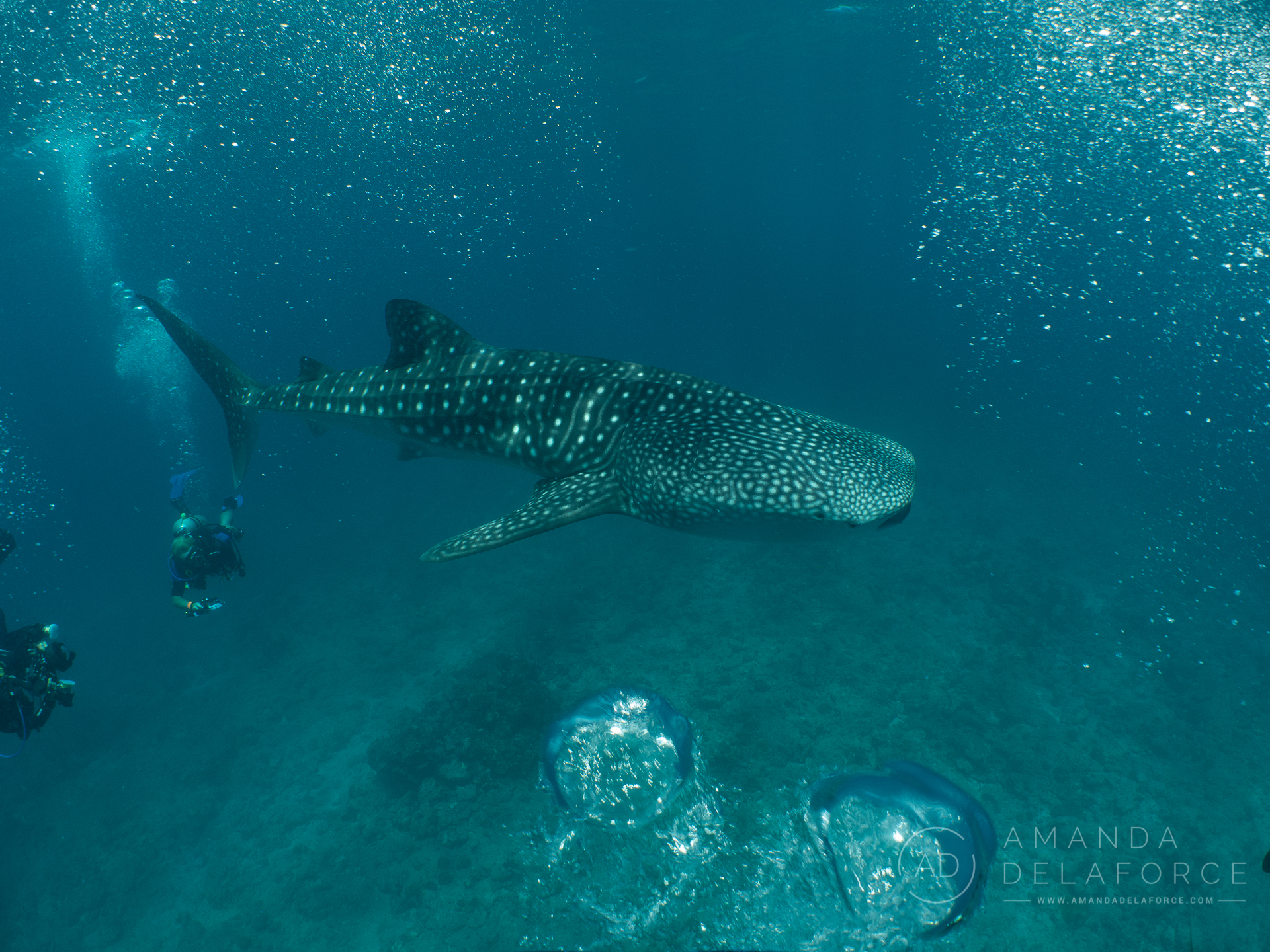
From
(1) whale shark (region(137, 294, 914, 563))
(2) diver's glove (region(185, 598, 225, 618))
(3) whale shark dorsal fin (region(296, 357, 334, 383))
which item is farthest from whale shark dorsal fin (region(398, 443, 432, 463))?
(2) diver's glove (region(185, 598, 225, 618))

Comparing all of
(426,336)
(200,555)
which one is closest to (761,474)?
(426,336)

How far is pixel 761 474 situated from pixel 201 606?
9635 millimetres

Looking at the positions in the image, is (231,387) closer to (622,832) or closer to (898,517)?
(622,832)

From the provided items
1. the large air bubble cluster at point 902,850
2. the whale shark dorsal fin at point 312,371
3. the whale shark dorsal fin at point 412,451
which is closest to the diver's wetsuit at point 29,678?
the whale shark dorsal fin at point 312,371

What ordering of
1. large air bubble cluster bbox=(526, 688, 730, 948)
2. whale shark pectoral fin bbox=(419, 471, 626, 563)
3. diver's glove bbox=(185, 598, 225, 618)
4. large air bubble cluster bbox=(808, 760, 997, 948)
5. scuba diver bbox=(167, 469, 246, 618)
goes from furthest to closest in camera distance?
scuba diver bbox=(167, 469, 246, 618), diver's glove bbox=(185, 598, 225, 618), large air bubble cluster bbox=(526, 688, 730, 948), large air bubble cluster bbox=(808, 760, 997, 948), whale shark pectoral fin bbox=(419, 471, 626, 563)

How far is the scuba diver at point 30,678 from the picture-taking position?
7.34 meters

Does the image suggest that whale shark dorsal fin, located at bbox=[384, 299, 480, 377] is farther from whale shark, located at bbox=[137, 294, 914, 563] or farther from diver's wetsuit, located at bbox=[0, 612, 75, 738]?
diver's wetsuit, located at bbox=[0, 612, 75, 738]

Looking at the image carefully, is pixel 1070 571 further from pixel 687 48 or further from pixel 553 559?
pixel 687 48

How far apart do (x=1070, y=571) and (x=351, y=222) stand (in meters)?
89.1

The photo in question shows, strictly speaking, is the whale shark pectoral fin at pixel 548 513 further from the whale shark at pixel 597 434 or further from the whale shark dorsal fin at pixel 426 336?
the whale shark dorsal fin at pixel 426 336

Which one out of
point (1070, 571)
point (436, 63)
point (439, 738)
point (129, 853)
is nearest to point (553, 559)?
point (439, 738)

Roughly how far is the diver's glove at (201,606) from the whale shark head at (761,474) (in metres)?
8.15

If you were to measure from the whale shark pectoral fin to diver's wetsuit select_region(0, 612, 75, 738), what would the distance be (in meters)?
6.84

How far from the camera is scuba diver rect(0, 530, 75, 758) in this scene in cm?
734
